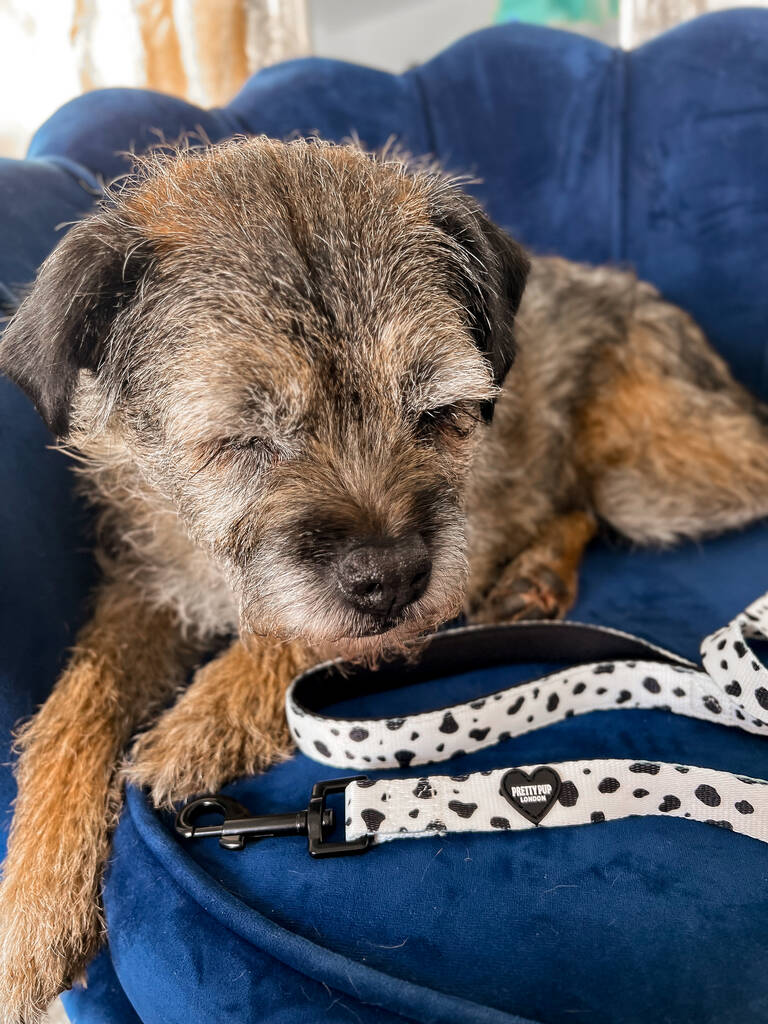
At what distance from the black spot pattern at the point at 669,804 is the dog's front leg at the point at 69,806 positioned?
1080 mm

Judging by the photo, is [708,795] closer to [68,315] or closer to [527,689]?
[527,689]

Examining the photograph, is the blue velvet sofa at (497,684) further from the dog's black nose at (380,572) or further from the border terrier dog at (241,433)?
the dog's black nose at (380,572)

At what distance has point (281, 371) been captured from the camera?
137cm

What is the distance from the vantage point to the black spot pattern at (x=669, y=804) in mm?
1411

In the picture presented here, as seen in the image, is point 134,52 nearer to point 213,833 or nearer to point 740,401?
point 740,401

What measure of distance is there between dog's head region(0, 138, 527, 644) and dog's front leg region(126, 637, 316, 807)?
Answer: 295 millimetres

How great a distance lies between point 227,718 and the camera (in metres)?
1.71

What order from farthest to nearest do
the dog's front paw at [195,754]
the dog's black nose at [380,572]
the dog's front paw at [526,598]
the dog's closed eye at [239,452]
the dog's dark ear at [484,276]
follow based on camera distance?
the dog's front paw at [526,598] < the dog's dark ear at [484,276] < the dog's front paw at [195,754] < the dog's closed eye at [239,452] < the dog's black nose at [380,572]

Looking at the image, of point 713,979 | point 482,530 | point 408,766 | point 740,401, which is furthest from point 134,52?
point 713,979

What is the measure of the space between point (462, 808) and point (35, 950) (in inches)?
32.1

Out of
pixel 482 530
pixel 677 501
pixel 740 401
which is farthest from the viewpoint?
pixel 740 401

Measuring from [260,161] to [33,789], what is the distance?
1378mm

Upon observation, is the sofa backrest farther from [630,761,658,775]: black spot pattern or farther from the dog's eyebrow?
[630,761,658,775]: black spot pattern

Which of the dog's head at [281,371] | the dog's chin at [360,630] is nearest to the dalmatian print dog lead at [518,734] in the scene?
the dog's chin at [360,630]
